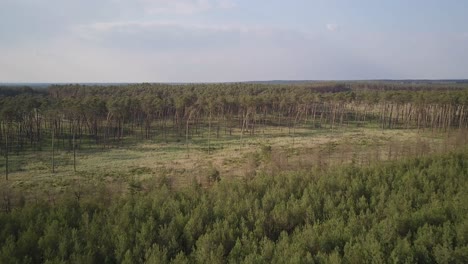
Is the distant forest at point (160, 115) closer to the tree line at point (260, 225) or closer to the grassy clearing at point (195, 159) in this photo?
the grassy clearing at point (195, 159)

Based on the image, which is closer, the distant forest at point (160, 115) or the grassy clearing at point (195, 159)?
the grassy clearing at point (195, 159)

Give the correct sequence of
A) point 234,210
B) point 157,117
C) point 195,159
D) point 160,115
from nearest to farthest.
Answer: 1. point 234,210
2. point 195,159
3. point 160,115
4. point 157,117

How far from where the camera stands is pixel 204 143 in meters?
58.1

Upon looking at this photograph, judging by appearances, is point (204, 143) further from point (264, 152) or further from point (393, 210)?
point (393, 210)

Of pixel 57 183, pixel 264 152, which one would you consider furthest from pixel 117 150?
pixel 264 152

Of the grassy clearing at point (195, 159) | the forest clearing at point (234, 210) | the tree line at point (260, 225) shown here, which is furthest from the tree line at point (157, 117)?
the tree line at point (260, 225)

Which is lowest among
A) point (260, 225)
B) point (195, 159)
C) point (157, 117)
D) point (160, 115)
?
point (195, 159)

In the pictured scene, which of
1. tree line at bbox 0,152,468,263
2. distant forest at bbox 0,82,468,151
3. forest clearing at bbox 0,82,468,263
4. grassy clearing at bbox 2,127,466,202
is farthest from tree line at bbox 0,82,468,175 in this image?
tree line at bbox 0,152,468,263

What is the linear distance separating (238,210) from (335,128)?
59.7 metres

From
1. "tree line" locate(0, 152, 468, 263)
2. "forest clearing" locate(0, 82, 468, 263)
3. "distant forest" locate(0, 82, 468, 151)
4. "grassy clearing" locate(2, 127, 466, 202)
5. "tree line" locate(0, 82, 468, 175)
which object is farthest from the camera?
"distant forest" locate(0, 82, 468, 151)

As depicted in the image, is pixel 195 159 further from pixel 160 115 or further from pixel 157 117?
pixel 157 117

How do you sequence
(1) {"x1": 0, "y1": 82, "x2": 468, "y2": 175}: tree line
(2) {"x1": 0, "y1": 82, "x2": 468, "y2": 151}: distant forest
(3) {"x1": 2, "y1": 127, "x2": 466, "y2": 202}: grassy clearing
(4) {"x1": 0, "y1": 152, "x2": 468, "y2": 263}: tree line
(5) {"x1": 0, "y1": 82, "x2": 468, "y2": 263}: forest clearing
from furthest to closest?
(2) {"x1": 0, "y1": 82, "x2": 468, "y2": 151}: distant forest → (1) {"x1": 0, "y1": 82, "x2": 468, "y2": 175}: tree line → (3) {"x1": 2, "y1": 127, "x2": 466, "y2": 202}: grassy clearing → (5) {"x1": 0, "y1": 82, "x2": 468, "y2": 263}: forest clearing → (4) {"x1": 0, "y1": 152, "x2": 468, "y2": 263}: tree line

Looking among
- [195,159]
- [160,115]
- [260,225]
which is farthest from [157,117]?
[260,225]

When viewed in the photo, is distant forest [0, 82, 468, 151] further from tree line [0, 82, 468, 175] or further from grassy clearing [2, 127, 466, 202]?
grassy clearing [2, 127, 466, 202]
